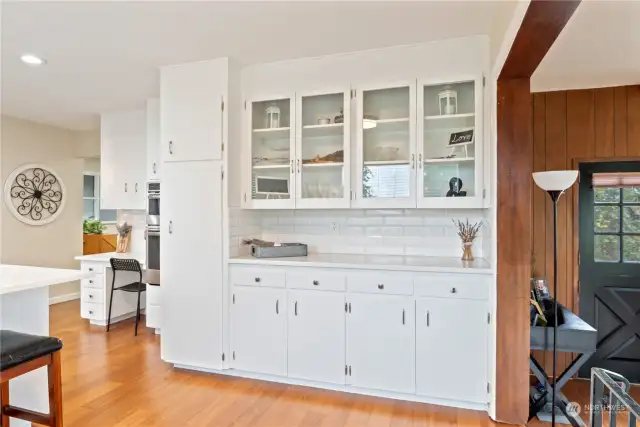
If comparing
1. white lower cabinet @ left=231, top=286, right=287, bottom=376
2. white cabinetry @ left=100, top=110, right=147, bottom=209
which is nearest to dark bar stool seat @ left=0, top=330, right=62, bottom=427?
white lower cabinet @ left=231, top=286, right=287, bottom=376

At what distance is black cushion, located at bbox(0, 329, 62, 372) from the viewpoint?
5.53ft

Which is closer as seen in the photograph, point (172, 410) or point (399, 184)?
point (172, 410)

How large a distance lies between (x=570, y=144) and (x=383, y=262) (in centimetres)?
184

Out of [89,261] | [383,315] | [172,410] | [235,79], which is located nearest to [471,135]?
[383,315]

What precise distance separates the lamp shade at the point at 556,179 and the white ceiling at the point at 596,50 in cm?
84

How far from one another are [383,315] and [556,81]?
7.28 ft

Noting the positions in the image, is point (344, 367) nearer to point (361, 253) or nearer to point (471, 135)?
point (361, 253)

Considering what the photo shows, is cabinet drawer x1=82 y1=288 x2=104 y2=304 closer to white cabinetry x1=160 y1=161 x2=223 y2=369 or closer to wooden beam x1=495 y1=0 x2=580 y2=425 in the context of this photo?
white cabinetry x1=160 y1=161 x2=223 y2=369

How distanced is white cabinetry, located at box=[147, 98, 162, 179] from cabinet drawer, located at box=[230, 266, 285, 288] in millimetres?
1688

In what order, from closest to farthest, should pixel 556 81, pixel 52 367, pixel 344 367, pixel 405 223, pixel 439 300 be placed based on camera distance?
pixel 52 367 < pixel 439 300 < pixel 344 367 < pixel 556 81 < pixel 405 223

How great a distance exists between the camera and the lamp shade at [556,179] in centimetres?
222

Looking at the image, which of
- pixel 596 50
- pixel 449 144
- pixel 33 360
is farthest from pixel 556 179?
pixel 33 360

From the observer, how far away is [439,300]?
2.60 meters

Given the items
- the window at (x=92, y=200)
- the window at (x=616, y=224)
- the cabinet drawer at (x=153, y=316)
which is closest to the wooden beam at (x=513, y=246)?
the window at (x=616, y=224)
